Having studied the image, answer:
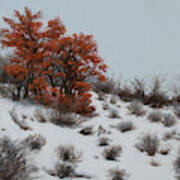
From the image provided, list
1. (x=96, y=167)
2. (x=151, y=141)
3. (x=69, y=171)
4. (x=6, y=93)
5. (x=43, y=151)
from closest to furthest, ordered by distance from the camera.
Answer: (x=69, y=171) < (x=96, y=167) < (x=43, y=151) < (x=151, y=141) < (x=6, y=93)

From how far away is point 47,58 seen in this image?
13453 mm

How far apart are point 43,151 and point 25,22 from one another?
1044 cm

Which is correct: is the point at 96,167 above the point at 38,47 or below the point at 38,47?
below

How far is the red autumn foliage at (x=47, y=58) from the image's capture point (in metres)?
12.3

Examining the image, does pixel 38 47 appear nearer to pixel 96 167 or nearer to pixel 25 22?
pixel 25 22

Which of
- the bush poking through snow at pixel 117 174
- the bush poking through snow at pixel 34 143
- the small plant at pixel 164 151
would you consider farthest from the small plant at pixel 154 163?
the bush poking through snow at pixel 34 143

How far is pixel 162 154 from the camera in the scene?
5.18m

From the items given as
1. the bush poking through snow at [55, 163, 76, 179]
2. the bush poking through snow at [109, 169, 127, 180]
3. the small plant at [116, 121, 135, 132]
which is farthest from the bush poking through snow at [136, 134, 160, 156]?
the bush poking through snow at [55, 163, 76, 179]

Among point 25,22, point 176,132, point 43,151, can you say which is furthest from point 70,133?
point 25,22

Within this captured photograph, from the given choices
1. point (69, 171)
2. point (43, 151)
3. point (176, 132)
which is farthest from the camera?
point (176, 132)

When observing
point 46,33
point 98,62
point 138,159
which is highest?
point 46,33

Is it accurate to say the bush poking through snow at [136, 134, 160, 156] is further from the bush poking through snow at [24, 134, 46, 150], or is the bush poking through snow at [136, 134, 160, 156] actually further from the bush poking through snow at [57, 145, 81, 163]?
the bush poking through snow at [24, 134, 46, 150]

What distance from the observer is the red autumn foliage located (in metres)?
12.3

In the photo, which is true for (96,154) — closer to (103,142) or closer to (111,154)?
(111,154)
